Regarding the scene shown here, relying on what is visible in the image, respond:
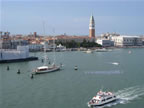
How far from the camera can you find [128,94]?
512 cm

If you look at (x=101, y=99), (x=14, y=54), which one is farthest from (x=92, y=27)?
(x=101, y=99)

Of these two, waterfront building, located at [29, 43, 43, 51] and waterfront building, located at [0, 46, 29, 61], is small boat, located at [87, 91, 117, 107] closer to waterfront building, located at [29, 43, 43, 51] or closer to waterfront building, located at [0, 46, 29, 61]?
waterfront building, located at [0, 46, 29, 61]

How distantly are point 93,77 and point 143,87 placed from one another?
5.73ft

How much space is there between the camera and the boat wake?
471 centimetres

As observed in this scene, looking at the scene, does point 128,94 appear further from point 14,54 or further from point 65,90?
point 14,54

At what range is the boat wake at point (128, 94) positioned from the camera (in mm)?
4711

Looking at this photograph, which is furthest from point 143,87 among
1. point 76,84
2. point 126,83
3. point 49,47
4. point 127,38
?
point 127,38

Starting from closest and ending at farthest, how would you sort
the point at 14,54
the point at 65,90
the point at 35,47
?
the point at 65,90
the point at 14,54
the point at 35,47

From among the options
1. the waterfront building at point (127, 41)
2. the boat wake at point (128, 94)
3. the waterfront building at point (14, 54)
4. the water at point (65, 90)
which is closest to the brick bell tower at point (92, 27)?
the waterfront building at point (127, 41)

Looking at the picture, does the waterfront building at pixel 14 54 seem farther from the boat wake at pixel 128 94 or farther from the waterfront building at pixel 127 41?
the waterfront building at pixel 127 41

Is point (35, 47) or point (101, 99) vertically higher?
point (35, 47)

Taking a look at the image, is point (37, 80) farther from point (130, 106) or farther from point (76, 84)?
point (130, 106)

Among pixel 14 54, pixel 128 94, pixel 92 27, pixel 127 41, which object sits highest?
pixel 92 27

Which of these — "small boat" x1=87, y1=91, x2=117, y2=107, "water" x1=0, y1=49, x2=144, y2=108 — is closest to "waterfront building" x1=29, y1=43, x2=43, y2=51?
"water" x1=0, y1=49, x2=144, y2=108
